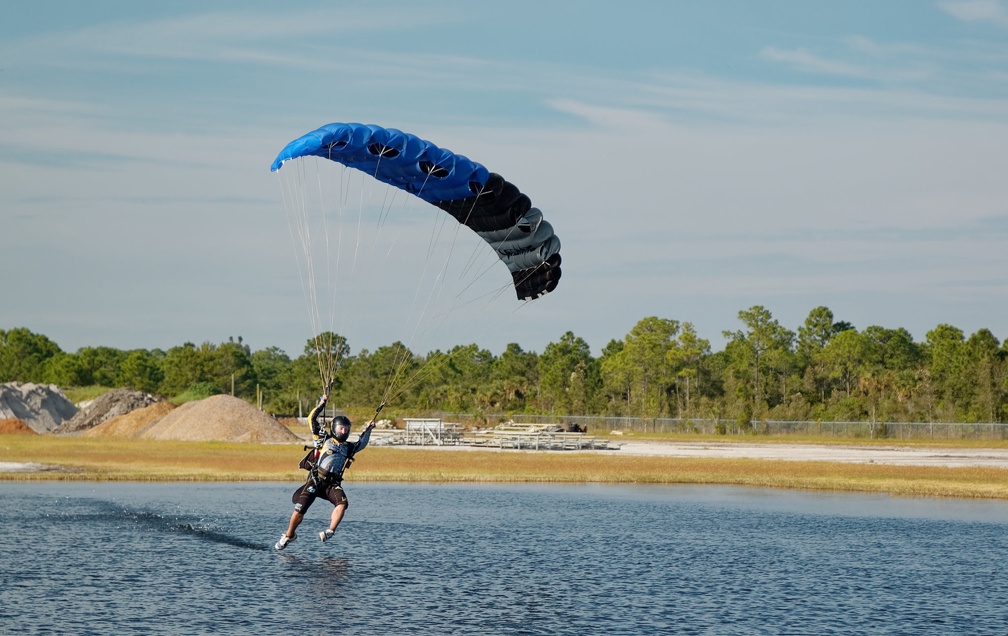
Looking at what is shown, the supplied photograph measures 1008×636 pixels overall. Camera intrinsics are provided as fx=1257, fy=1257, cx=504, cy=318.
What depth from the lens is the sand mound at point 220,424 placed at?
75875 mm

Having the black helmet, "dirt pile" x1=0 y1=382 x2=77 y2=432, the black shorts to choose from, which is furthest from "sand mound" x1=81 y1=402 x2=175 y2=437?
the black helmet

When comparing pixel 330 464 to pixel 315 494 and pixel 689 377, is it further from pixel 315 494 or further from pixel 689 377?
pixel 689 377

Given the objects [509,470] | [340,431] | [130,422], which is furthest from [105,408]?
[340,431]

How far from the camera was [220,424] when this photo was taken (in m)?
77.3

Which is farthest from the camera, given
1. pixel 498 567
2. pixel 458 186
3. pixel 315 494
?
pixel 458 186

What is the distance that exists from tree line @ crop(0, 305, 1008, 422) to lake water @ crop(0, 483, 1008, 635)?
59101 millimetres

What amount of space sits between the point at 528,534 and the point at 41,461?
101ft

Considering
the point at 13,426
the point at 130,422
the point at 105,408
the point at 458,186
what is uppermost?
the point at 458,186

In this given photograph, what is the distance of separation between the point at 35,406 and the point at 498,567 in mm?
82570

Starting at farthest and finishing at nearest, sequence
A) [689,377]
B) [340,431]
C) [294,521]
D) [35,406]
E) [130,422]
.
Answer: [689,377] → [35,406] → [130,422] → [294,521] → [340,431]

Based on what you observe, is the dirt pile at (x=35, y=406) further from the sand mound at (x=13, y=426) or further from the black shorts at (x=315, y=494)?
the black shorts at (x=315, y=494)

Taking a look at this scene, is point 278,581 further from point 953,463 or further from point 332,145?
point 953,463

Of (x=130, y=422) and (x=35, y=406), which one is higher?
(x=35, y=406)

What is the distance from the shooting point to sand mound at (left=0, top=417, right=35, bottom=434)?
8631 cm
